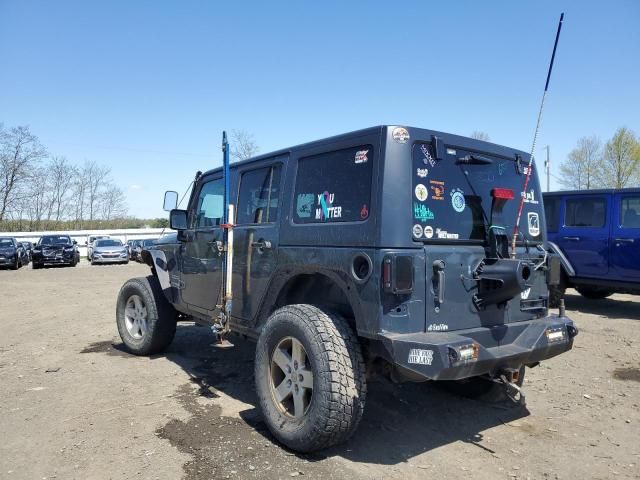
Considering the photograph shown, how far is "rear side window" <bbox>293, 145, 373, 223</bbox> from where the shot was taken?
3.25m

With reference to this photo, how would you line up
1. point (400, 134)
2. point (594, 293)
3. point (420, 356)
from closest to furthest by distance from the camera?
point (420, 356) → point (400, 134) → point (594, 293)

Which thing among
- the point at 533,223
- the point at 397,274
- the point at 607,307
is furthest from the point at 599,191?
the point at 397,274

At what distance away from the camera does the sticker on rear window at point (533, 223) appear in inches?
160

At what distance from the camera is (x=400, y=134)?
3139 mm

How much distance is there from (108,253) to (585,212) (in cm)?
2332

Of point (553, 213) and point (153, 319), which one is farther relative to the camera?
point (553, 213)

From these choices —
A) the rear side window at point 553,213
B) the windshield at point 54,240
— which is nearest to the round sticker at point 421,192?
the rear side window at point 553,213

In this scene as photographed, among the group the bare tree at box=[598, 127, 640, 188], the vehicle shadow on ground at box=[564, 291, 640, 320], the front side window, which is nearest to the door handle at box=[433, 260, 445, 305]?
the front side window

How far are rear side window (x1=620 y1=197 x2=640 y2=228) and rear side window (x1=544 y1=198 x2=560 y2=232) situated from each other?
1.07m

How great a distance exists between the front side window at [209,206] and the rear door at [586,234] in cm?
669

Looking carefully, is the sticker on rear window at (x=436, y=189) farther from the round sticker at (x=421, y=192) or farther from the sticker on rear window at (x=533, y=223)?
the sticker on rear window at (x=533, y=223)

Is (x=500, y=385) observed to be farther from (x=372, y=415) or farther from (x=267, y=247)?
(x=267, y=247)

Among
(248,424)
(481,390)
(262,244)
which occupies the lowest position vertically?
(248,424)

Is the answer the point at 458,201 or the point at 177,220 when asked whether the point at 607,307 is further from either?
the point at 177,220
